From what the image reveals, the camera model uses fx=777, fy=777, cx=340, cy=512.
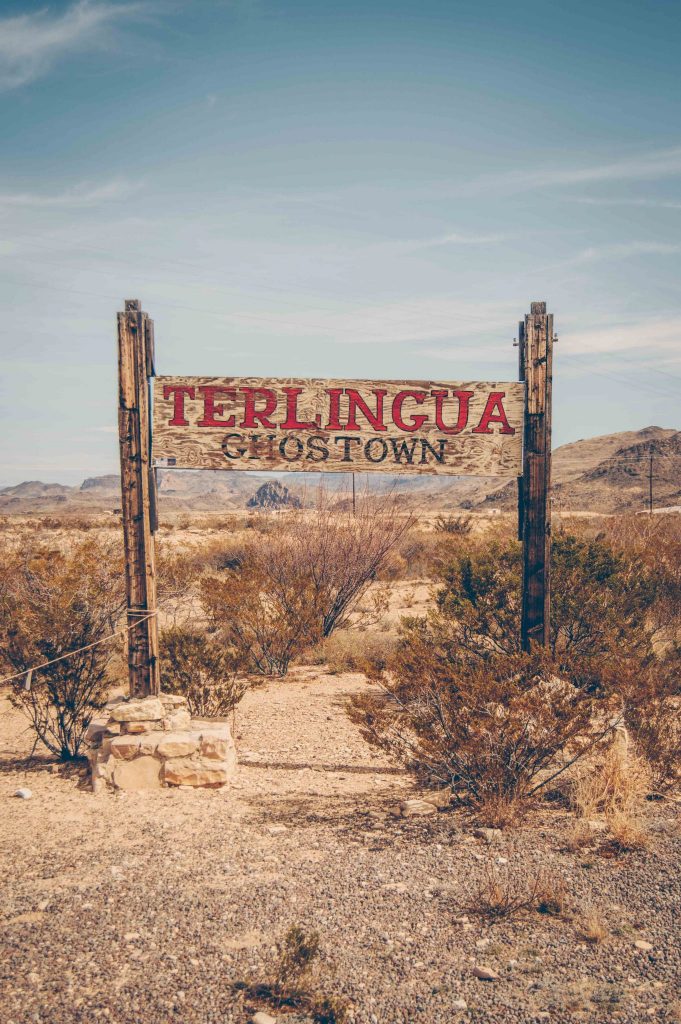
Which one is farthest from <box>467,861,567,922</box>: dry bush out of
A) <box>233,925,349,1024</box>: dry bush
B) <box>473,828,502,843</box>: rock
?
<box>233,925,349,1024</box>: dry bush

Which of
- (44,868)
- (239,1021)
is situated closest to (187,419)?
(44,868)

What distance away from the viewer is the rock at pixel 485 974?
11.3ft

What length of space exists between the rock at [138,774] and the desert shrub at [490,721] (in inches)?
63.7

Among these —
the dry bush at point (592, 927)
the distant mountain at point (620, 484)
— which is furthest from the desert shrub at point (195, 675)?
the distant mountain at point (620, 484)

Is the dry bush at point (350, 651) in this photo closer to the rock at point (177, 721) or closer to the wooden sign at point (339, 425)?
the rock at point (177, 721)

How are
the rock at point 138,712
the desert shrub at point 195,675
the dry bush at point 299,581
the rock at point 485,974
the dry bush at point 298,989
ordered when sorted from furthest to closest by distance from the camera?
1. the dry bush at point 299,581
2. the desert shrub at point 195,675
3. the rock at point 138,712
4. the rock at point 485,974
5. the dry bush at point 298,989

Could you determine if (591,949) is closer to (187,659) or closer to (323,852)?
(323,852)

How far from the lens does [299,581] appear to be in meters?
11.4

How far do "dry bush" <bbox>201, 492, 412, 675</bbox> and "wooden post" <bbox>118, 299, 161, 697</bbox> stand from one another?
3.77m

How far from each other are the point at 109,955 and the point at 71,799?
2.50 meters

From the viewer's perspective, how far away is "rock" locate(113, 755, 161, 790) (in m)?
6.00

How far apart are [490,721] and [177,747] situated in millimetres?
2437

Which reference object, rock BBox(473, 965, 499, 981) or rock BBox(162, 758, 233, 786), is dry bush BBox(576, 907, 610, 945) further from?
rock BBox(162, 758, 233, 786)

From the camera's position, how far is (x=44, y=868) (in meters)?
4.64
